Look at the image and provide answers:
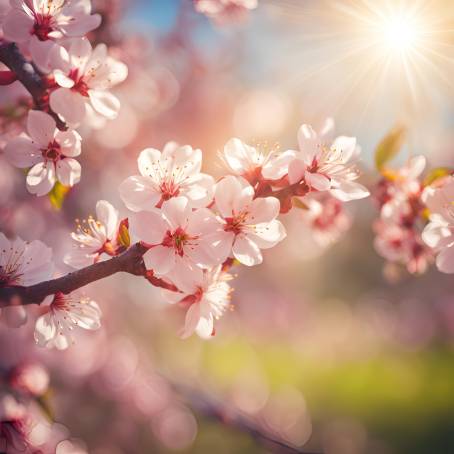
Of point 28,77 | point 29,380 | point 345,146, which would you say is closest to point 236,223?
point 345,146

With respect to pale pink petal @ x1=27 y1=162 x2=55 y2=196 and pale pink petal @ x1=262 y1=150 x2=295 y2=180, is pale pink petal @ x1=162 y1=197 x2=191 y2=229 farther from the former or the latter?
pale pink petal @ x1=27 y1=162 x2=55 y2=196

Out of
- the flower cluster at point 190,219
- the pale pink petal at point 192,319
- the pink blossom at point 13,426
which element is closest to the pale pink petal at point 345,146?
the flower cluster at point 190,219

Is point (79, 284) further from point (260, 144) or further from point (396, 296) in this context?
point (396, 296)

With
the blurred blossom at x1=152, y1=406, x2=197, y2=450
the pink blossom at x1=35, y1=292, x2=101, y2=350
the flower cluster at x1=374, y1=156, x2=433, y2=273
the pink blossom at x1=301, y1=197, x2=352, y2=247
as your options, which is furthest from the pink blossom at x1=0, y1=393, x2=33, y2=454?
the blurred blossom at x1=152, y1=406, x2=197, y2=450

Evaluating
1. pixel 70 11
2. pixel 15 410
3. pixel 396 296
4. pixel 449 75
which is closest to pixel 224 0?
pixel 70 11

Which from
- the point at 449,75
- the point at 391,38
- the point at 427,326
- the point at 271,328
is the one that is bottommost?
the point at 449,75
